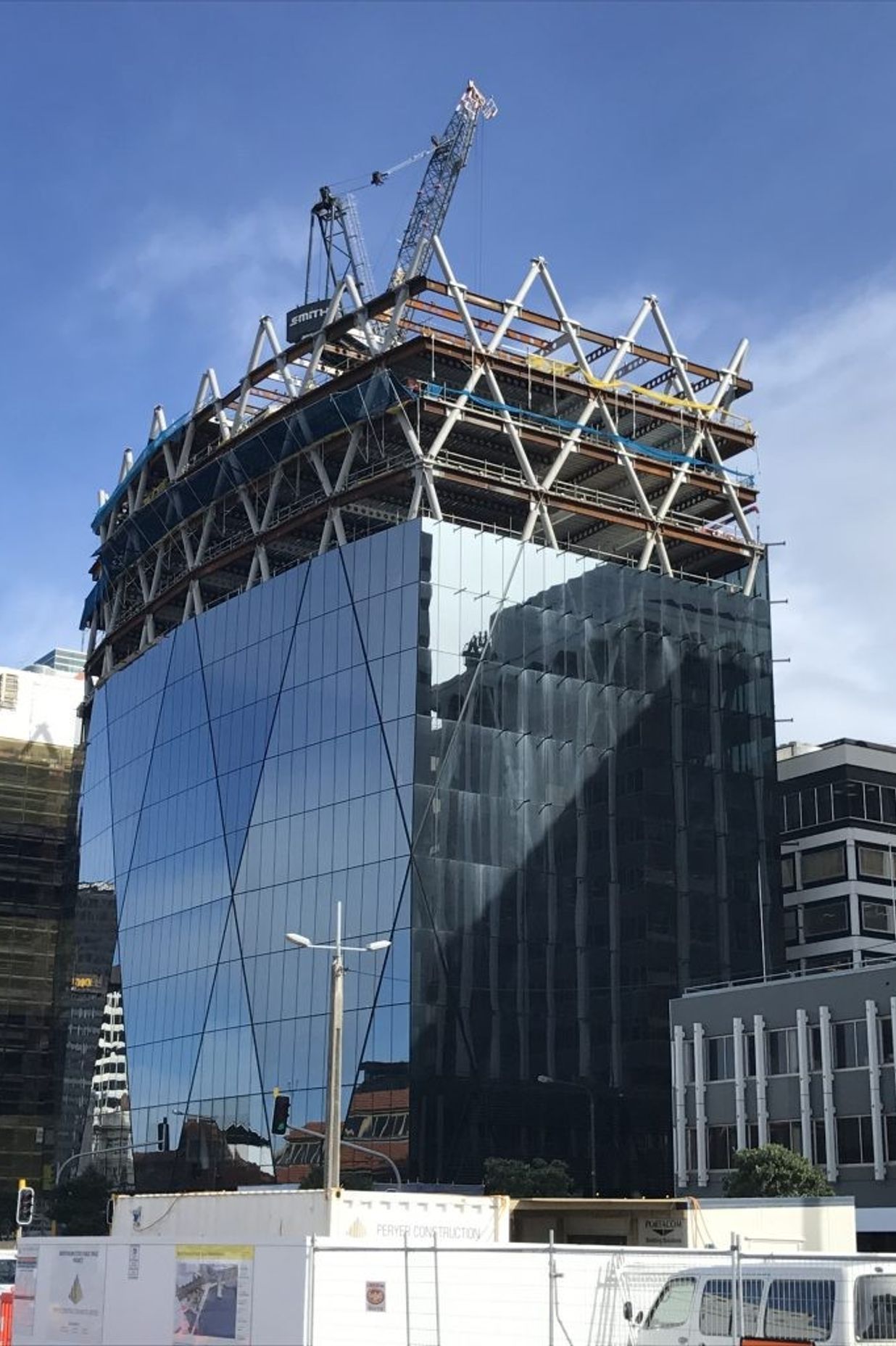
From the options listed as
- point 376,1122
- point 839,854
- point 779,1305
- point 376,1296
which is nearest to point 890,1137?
point 376,1122

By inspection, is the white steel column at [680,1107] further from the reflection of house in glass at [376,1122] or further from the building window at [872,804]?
the building window at [872,804]

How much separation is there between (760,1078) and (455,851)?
53.9ft

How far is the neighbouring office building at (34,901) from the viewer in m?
121

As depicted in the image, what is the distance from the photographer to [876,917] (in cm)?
9494

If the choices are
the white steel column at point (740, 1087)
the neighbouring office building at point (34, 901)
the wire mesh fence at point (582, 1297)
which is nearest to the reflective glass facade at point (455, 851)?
the white steel column at point (740, 1087)

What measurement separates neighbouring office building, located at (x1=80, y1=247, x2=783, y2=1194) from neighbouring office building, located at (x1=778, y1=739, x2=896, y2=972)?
609 cm

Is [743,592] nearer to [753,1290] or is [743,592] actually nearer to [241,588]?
[241,588]

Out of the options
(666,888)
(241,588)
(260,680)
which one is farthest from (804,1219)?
(241,588)

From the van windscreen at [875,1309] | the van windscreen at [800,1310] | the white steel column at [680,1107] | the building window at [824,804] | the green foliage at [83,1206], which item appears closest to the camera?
the van windscreen at [875,1309]

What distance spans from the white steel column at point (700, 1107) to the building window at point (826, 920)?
62.0 feet

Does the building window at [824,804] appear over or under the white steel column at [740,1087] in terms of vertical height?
over

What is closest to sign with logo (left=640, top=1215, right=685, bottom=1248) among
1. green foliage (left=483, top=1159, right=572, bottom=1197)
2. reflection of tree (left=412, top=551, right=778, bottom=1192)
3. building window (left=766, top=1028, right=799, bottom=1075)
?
green foliage (left=483, top=1159, right=572, bottom=1197)

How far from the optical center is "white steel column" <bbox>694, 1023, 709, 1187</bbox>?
74.9 m

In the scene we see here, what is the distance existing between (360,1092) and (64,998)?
4996 centimetres
